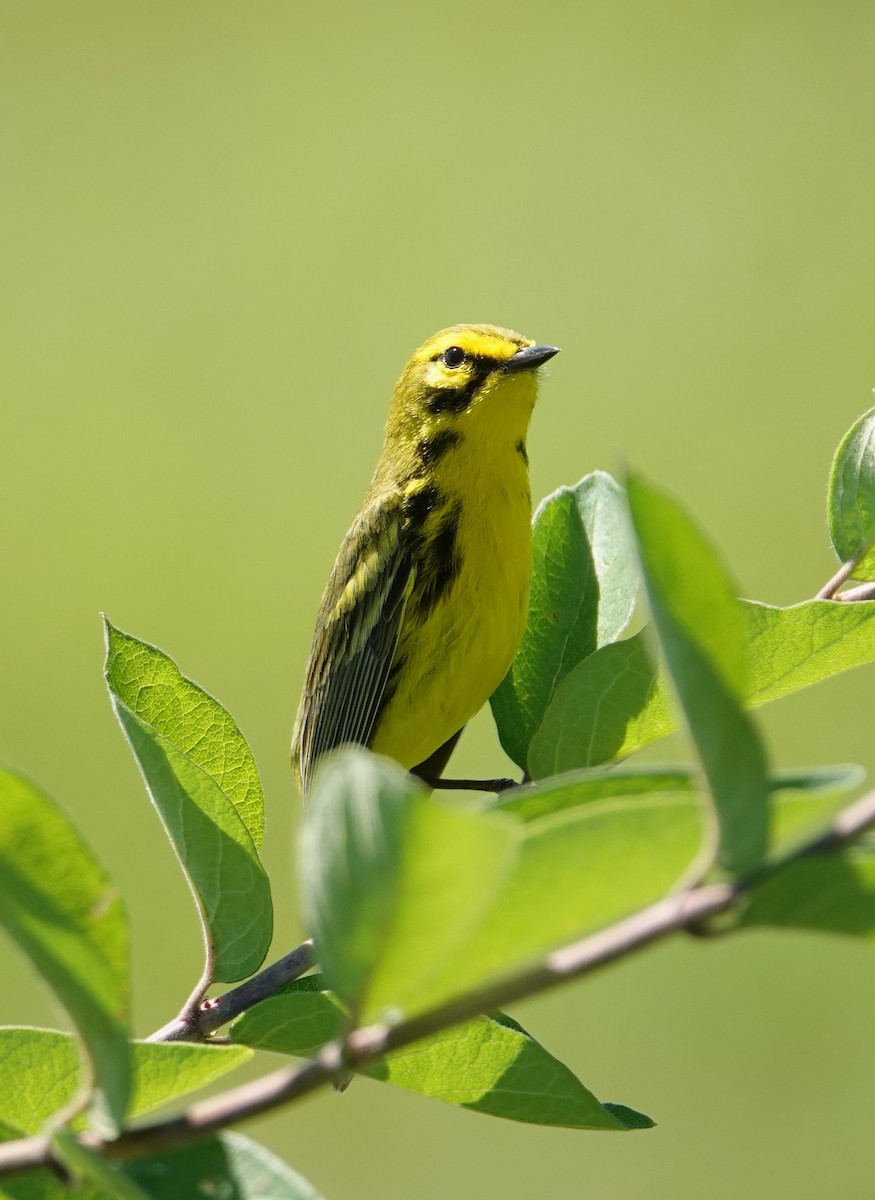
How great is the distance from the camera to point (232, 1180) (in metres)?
0.83

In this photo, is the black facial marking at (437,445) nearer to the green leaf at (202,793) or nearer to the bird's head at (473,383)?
the bird's head at (473,383)

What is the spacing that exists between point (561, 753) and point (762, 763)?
2.69 feet

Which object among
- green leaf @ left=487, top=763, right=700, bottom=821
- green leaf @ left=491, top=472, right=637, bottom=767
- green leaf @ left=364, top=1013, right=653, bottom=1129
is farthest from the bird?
green leaf @ left=487, top=763, right=700, bottom=821

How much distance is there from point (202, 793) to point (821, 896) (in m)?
0.55

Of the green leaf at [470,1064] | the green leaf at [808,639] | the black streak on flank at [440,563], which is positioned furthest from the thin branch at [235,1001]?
the black streak on flank at [440,563]

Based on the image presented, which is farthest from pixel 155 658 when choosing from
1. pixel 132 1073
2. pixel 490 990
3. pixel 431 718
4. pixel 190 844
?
pixel 431 718

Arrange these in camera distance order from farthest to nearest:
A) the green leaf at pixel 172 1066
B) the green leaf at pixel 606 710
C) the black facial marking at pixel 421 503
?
the black facial marking at pixel 421 503, the green leaf at pixel 606 710, the green leaf at pixel 172 1066

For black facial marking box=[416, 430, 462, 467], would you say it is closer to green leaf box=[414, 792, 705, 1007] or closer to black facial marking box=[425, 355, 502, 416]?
black facial marking box=[425, 355, 502, 416]

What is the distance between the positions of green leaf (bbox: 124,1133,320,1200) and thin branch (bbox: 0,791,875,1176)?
0.10 meters

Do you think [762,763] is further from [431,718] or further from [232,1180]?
[431,718]

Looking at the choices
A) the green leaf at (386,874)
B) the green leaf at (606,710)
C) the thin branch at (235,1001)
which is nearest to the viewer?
the green leaf at (386,874)

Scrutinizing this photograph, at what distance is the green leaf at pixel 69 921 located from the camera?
2.48 feet

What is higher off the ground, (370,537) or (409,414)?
(409,414)

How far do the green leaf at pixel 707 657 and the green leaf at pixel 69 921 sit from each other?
1.09 feet
